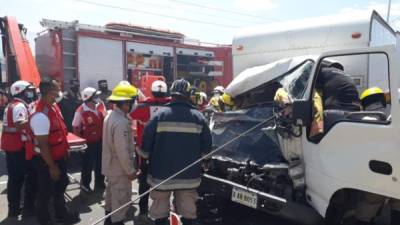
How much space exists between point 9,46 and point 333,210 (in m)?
7.72

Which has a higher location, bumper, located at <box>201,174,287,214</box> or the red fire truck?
the red fire truck

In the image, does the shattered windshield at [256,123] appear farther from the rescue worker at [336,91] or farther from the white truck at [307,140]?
the rescue worker at [336,91]

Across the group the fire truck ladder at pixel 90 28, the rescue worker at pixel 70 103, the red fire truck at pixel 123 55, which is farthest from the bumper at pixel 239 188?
the fire truck ladder at pixel 90 28

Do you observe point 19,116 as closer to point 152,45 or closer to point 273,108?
point 273,108

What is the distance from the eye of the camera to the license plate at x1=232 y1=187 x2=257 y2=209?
3696 millimetres

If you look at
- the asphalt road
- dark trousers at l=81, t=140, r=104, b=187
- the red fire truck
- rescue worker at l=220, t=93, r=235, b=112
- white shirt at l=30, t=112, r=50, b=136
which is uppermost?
the red fire truck

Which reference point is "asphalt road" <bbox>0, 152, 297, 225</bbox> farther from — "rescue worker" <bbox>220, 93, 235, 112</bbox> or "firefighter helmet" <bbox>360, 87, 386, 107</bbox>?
"firefighter helmet" <bbox>360, 87, 386, 107</bbox>

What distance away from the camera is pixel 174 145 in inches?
147

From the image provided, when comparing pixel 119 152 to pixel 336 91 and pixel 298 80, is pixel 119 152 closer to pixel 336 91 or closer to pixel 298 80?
pixel 298 80

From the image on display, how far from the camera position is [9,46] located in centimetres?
851

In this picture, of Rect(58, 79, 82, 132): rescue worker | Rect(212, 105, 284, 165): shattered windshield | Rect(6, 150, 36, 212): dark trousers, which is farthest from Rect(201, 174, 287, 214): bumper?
Rect(58, 79, 82, 132): rescue worker

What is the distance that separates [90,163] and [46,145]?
219 centimetres

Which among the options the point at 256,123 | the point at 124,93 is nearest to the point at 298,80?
the point at 256,123

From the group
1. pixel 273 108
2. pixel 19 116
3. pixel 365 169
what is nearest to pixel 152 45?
pixel 19 116
